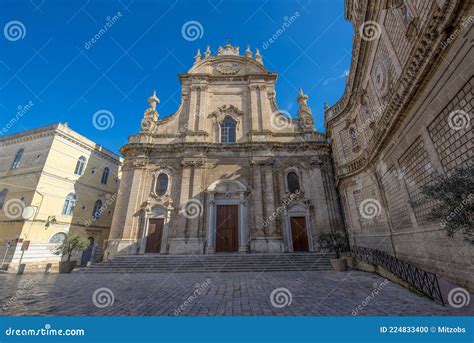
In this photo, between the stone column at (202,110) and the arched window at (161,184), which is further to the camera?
the stone column at (202,110)

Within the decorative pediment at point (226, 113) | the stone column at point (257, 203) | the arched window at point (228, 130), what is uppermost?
the decorative pediment at point (226, 113)

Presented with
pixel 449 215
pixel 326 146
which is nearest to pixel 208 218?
pixel 326 146

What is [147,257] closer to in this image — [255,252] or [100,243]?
[255,252]

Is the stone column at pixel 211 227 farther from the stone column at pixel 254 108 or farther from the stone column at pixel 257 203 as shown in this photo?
the stone column at pixel 254 108

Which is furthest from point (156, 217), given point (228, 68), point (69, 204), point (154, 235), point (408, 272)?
point (228, 68)

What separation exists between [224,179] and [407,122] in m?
12.2

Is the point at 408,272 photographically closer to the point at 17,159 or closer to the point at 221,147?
the point at 221,147

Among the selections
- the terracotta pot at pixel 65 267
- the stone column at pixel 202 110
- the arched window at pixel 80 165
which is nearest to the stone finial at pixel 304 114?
the stone column at pixel 202 110

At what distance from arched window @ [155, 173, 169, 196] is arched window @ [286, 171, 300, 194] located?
10095 millimetres

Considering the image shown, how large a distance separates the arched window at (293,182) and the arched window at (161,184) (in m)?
10.1

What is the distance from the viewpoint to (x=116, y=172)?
1029 inches

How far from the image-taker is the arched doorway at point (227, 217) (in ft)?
51.5

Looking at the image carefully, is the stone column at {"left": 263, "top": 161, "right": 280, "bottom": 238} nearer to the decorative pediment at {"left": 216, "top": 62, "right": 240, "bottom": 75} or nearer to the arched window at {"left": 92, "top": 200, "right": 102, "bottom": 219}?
the decorative pediment at {"left": 216, "top": 62, "right": 240, "bottom": 75}

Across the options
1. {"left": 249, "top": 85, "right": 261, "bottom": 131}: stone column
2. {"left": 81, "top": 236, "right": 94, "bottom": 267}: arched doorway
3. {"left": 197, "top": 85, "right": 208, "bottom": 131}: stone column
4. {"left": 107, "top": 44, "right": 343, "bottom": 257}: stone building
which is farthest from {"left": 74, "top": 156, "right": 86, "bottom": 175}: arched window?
{"left": 249, "top": 85, "right": 261, "bottom": 131}: stone column
